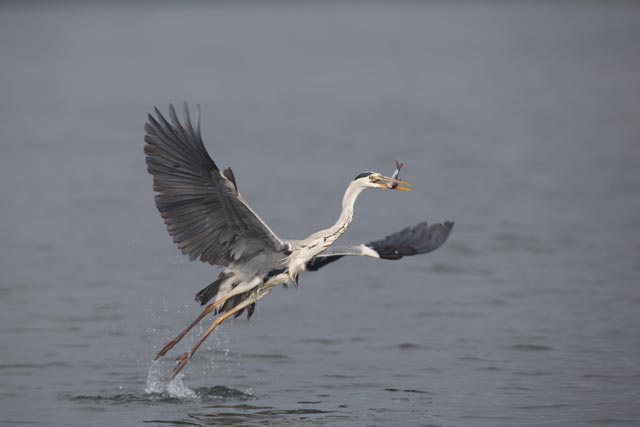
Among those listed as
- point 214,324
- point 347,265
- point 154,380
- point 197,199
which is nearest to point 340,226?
point 197,199

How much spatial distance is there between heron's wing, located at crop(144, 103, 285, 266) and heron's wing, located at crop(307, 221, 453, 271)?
1.55 ft

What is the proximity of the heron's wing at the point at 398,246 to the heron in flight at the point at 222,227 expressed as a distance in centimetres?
1

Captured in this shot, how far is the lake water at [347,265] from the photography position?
11312mm

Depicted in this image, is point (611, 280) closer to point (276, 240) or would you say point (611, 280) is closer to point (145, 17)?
point (276, 240)

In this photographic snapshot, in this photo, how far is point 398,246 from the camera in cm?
1191

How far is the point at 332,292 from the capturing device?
15430 millimetres

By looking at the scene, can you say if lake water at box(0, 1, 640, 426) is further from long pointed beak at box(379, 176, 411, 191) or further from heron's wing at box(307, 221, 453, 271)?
long pointed beak at box(379, 176, 411, 191)

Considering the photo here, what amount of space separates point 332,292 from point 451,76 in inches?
1392

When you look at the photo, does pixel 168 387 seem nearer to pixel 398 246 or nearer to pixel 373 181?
pixel 398 246

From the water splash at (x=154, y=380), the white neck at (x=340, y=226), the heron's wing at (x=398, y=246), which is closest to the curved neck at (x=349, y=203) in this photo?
the white neck at (x=340, y=226)

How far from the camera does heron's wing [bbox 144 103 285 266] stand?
1052 cm

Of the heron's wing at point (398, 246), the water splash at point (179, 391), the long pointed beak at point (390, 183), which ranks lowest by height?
the water splash at point (179, 391)

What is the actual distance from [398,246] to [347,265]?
5.22 m

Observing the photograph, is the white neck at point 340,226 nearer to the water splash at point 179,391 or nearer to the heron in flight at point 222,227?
the heron in flight at point 222,227
